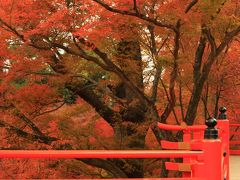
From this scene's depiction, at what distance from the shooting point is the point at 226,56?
13422mm

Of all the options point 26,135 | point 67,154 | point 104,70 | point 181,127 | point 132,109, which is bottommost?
point 26,135

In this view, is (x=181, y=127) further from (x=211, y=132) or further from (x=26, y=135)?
(x=26, y=135)

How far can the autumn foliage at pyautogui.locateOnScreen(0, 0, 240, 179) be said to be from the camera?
903 cm

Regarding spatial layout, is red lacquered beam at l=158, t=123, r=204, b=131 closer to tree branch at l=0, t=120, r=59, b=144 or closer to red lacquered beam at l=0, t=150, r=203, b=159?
red lacquered beam at l=0, t=150, r=203, b=159

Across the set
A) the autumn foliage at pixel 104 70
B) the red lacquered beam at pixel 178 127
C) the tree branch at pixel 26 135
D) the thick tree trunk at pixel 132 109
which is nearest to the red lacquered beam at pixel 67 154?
the red lacquered beam at pixel 178 127

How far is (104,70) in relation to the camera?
12336 mm

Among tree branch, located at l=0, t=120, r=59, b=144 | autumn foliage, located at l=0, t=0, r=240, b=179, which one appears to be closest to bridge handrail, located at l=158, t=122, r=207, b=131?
autumn foliage, located at l=0, t=0, r=240, b=179

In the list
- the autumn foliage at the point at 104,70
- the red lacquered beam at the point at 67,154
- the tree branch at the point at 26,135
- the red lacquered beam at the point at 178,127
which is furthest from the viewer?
the tree branch at the point at 26,135

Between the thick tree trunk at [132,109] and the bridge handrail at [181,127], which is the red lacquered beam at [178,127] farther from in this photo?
the thick tree trunk at [132,109]

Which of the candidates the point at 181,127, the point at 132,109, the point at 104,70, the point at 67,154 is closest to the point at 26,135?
the point at 104,70

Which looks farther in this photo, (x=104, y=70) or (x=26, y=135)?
(x=104, y=70)

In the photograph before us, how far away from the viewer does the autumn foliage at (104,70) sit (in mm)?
9031

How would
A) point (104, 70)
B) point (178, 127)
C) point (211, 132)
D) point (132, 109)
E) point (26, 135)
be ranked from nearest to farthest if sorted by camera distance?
1. point (211, 132)
2. point (178, 127)
3. point (26, 135)
4. point (104, 70)
5. point (132, 109)

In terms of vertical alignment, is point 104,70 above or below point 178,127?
above
